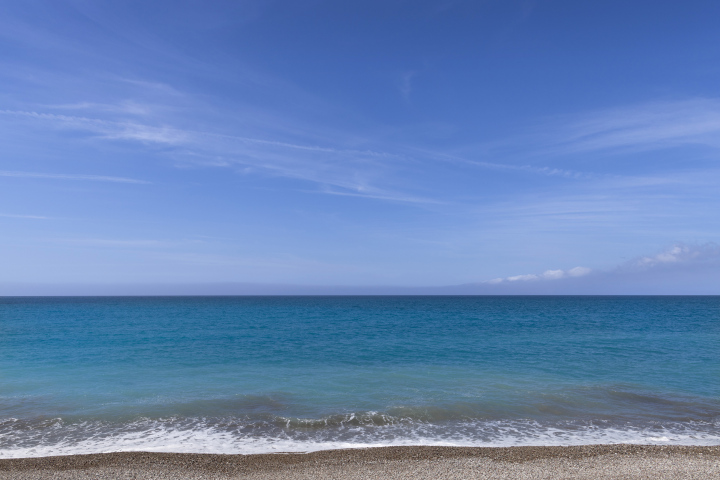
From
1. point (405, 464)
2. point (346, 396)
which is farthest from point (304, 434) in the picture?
point (346, 396)

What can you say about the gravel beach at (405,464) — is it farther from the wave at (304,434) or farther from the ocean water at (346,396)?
the ocean water at (346,396)

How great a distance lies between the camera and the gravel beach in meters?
9.23

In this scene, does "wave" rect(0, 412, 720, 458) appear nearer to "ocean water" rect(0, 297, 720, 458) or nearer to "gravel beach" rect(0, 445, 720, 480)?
"ocean water" rect(0, 297, 720, 458)

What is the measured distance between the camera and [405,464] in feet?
32.7

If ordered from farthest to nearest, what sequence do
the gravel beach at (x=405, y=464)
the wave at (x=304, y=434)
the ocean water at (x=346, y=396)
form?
the ocean water at (x=346, y=396) < the wave at (x=304, y=434) < the gravel beach at (x=405, y=464)

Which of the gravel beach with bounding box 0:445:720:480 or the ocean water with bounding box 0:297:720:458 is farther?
the ocean water with bounding box 0:297:720:458

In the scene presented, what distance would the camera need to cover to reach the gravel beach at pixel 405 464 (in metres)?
9.23

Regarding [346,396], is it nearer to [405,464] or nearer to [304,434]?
[304,434]

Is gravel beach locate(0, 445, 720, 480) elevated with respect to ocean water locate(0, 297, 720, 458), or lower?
elevated

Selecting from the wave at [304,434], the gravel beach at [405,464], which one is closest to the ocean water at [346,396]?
the wave at [304,434]

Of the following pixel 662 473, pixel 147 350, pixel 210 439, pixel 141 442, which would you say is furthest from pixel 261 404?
pixel 147 350


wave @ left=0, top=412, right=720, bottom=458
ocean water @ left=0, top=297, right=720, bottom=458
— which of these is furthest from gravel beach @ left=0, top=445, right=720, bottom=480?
ocean water @ left=0, top=297, right=720, bottom=458

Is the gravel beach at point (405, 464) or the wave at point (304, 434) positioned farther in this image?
the wave at point (304, 434)

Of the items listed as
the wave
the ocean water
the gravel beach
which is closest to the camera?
the gravel beach
